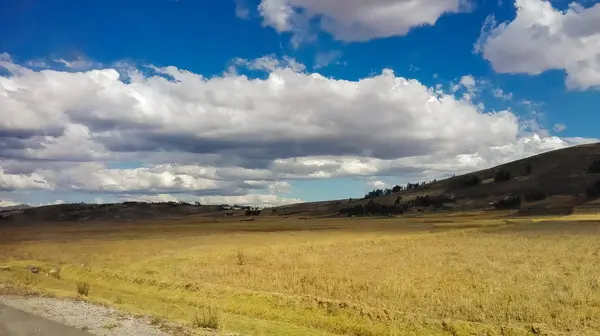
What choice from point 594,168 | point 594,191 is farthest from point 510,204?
point 594,168

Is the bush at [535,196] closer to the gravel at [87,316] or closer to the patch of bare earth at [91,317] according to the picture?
the patch of bare earth at [91,317]

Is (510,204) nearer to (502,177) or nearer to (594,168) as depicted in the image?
(594,168)

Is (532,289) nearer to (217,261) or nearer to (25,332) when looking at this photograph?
(25,332)

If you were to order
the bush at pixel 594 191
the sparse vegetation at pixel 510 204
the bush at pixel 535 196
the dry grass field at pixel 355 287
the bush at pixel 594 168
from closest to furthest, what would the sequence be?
the dry grass field at pixel 355 287 < the bush at pixel 594 191 < the sparse vegetation at pixel 510 204 < the bush at pixel 535 196 < the bush at pixel 594 168

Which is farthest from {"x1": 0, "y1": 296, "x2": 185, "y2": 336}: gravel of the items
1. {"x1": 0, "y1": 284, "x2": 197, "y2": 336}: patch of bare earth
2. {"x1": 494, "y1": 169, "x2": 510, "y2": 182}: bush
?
{"x1": 494, "y1": 169, "x2": 510, "y2": 182}: bush

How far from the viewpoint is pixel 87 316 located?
17781 mm

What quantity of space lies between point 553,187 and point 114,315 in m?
168

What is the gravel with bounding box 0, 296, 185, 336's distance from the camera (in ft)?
50.8

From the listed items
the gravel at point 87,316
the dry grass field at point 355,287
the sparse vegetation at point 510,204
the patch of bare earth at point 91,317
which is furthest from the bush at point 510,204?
the gravel at point 87,316

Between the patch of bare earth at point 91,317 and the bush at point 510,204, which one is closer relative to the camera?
the patch of bare earth at point 91,317

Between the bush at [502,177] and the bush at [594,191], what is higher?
the bush at [502,177]

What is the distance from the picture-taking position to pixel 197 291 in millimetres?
23969

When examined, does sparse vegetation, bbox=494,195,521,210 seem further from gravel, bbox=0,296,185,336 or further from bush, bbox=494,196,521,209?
gravel, bbox=0,296,185,336

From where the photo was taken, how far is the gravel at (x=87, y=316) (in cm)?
1548
